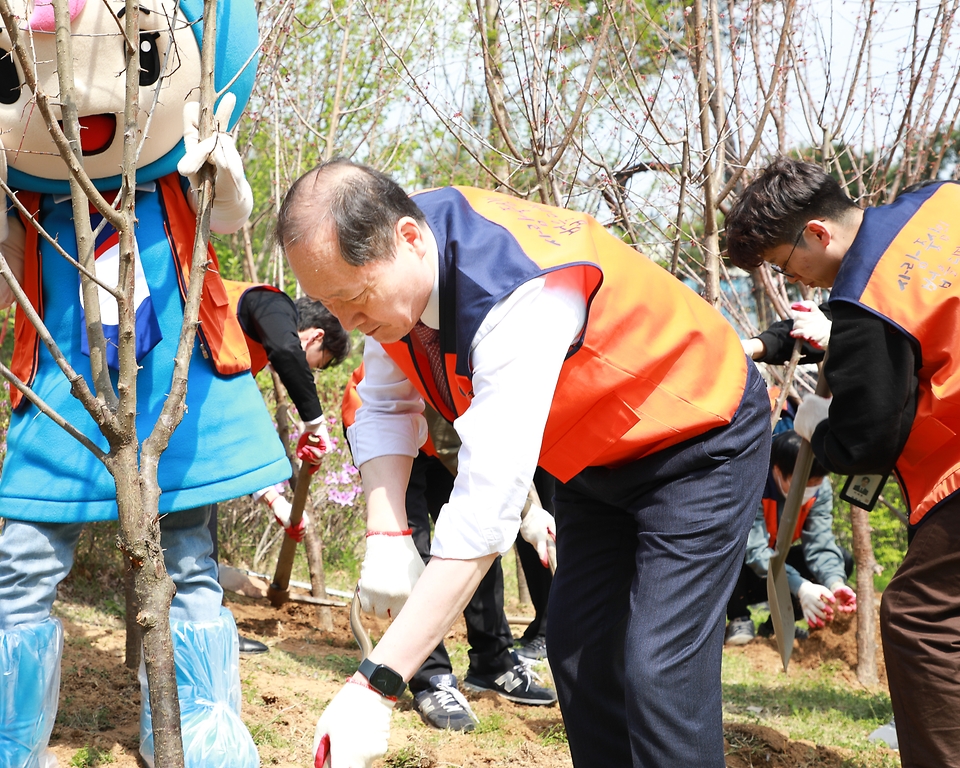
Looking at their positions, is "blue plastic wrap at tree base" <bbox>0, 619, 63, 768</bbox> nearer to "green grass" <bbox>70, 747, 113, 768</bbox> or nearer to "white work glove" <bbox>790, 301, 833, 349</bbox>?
"green grass" <bbox>70, 747, 113, 768</bbox>

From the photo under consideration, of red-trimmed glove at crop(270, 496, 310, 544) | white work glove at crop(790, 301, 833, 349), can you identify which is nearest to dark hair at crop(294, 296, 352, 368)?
red-trimmed glove at crop(270, 496, 310, 544)

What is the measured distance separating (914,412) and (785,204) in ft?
2.03

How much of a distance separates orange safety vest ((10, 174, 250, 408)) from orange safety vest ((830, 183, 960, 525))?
155 centimetres

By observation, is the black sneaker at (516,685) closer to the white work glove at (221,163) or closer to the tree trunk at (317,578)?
the tree trunk at (317,578)

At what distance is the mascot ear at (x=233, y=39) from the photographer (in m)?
2.46

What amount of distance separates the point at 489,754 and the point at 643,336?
1690 mm

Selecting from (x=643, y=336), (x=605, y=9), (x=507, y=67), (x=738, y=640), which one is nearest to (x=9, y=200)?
(x=643, y=336)

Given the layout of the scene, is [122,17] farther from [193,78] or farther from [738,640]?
[738,640]

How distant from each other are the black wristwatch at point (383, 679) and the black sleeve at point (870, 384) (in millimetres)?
1351

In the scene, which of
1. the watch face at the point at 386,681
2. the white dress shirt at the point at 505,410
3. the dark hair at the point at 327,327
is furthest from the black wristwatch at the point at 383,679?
the dark hair at the point at 327,327

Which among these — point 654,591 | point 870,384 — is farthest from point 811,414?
point 654,591

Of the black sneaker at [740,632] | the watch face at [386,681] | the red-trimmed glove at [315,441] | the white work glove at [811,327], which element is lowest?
the black sneaker at [740,632]

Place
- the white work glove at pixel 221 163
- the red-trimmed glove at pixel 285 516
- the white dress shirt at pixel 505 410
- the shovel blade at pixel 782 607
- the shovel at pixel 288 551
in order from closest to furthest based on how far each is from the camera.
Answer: the white dress shirt at pixel 505 410 → the white work glove at pixel 221 163 → the shovel blade at pixel 782 607 → the red-trimmed glove at pixel 285 516 → the shovel at pixel 288 551

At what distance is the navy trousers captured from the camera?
1.79 meters
